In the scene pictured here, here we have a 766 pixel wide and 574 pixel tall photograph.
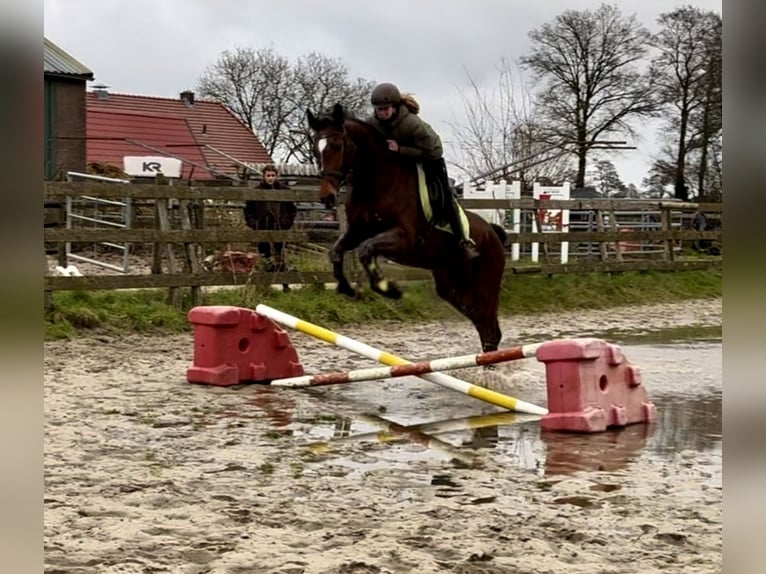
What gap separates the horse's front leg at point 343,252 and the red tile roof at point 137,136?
1793cm

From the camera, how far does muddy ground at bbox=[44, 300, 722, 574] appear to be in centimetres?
250

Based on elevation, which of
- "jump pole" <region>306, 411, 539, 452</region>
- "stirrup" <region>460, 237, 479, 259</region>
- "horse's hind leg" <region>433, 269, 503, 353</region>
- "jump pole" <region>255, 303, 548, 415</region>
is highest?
"stirrup" <region>460, 237, 479, 259</region>

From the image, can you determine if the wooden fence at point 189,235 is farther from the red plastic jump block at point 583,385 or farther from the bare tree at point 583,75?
the bare tree at point 583,75

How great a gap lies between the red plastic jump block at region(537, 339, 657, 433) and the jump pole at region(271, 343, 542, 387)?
156 mm

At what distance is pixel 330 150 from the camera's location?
17.3 feet

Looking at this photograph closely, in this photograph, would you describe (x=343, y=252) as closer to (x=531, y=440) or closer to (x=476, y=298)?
(x=476, y=298)

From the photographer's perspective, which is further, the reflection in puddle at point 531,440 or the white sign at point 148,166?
the white sign at point 148,166

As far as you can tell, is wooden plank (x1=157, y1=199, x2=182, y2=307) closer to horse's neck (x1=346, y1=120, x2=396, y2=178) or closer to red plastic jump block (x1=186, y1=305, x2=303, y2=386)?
red plastic jump block (x1=186, y1=305, x2=303, y2=386)

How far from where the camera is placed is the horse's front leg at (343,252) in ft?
18.7

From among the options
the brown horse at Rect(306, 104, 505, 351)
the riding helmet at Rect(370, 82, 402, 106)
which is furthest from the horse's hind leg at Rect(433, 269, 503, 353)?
the riding helmet at Rect(370, 82, 402, 106)

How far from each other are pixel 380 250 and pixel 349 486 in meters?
2.40

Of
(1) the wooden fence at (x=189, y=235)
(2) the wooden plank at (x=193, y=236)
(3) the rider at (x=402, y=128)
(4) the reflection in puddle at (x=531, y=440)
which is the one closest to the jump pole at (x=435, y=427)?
(4) the reflection in puddle at (x=531, y=440)

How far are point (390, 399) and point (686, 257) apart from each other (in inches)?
481
